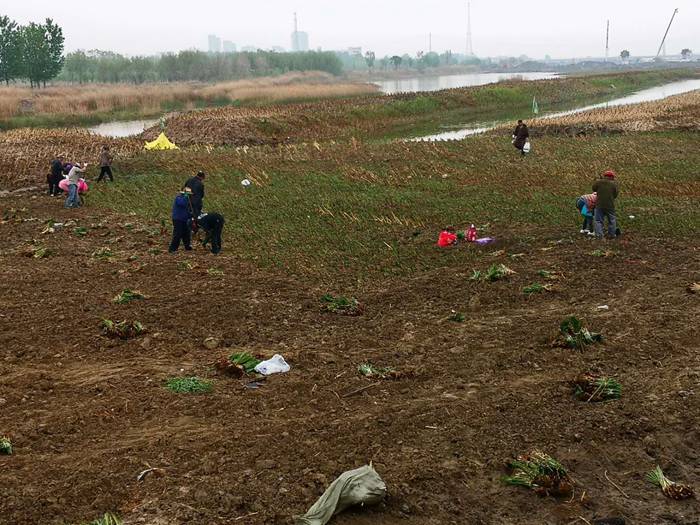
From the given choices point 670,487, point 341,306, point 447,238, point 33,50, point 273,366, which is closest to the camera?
point 670,487

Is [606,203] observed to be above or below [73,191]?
below

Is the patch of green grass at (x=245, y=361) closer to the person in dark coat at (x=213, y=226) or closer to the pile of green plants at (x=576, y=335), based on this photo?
the pile of green plants at (x=576, y=335)

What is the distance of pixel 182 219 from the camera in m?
13.5

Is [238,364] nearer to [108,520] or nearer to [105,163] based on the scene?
[108,520]

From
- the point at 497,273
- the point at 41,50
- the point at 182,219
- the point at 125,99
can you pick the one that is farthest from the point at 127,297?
the point at 41,50

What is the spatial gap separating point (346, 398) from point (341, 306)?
10.3ft

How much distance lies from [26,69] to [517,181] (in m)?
71.8

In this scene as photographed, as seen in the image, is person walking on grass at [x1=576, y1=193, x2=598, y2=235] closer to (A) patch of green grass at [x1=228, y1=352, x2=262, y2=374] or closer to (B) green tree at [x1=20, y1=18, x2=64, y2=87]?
(A) patch of green grass at [x1=228, y1=352, x2=262, y2=374]

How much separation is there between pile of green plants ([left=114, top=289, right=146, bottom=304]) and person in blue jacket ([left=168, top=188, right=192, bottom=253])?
2642 millimetres

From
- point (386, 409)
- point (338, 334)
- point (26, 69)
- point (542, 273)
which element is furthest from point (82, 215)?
point (26, 69)

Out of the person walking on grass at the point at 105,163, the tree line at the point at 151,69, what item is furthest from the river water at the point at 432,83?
the person walking on grass at the point at 105,163

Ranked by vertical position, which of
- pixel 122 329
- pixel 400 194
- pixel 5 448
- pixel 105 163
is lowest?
pixel 5 448

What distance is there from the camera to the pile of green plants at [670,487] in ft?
19.4

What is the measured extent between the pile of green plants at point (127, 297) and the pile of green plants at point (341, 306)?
2.97 meters
